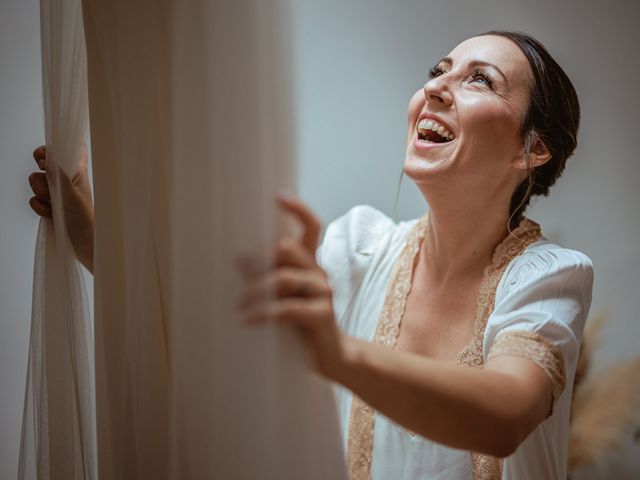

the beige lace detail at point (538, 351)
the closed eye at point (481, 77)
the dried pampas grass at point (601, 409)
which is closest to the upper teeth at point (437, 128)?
the closed eye at point (481, 77)

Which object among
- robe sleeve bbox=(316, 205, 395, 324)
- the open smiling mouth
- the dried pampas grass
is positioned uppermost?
the open smiling mouth

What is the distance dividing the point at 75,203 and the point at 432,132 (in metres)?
0.57

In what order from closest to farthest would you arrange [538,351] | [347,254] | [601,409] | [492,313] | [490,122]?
[538,351] < [492,313] < [490,122] < [347,254] < [601,409]

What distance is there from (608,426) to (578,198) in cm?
58

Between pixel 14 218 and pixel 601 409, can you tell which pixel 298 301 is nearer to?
pixel 14 218

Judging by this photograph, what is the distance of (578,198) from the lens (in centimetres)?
169

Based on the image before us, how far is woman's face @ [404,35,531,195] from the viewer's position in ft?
3.40

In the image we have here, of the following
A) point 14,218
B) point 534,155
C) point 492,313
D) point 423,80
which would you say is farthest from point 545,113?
point 14,218

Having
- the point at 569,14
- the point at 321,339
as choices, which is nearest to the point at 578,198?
the point at 569,14

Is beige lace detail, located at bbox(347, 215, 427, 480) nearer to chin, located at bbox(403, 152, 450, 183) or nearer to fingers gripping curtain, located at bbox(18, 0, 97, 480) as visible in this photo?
chin, located at bbox(403, 152, 450, 183)

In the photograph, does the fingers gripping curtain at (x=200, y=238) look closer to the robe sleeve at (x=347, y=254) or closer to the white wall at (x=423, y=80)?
the robe sleeve at (x=347, y=254)

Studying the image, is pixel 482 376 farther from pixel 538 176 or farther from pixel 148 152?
pixel 538 176

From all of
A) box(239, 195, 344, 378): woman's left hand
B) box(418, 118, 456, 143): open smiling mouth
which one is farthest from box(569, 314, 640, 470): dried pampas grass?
box(239, 195, 344, 378): woman's left hand

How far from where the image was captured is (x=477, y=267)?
1.12 m
